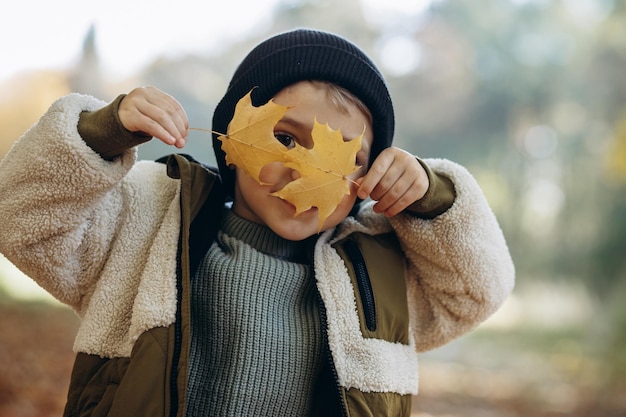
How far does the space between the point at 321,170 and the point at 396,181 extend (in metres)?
0.15

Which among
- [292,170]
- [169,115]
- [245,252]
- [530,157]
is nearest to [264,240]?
[245,252]

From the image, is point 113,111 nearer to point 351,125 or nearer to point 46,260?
point 46,260

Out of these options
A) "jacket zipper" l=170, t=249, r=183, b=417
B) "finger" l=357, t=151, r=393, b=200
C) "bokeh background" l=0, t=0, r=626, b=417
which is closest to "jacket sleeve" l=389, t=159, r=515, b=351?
"finger" l=357, t=151, r=393, b=200

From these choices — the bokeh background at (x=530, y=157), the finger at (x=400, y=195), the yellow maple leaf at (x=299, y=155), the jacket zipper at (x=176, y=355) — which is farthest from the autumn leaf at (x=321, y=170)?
the bokeh background at (x=530, y=157)

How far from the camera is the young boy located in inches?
32.4

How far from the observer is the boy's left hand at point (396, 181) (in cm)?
91

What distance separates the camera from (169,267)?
87 centimetres

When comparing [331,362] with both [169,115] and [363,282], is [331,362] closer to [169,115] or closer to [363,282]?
[363,282]

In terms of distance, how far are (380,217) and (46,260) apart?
1.83 ft

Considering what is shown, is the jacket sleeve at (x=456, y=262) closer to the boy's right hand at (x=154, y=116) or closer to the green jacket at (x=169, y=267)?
the green jacket at (x=169, y=267)

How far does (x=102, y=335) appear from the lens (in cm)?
87

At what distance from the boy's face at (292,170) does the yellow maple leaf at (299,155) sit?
0.04 metres

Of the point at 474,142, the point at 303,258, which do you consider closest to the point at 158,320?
the point at 303,258

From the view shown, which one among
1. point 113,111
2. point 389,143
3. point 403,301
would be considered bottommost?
point 403,301
